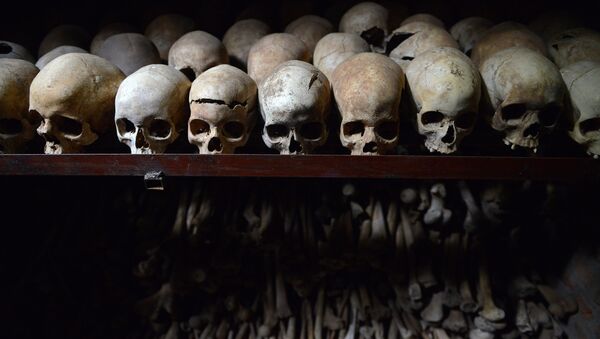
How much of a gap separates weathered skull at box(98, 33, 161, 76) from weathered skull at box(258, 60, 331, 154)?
435 mm

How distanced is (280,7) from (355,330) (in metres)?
1.29

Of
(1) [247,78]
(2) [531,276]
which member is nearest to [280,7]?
(1) [247,78]

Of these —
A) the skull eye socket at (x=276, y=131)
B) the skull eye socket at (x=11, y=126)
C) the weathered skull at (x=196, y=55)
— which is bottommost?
the skull eye socket at (x=276, y=131)

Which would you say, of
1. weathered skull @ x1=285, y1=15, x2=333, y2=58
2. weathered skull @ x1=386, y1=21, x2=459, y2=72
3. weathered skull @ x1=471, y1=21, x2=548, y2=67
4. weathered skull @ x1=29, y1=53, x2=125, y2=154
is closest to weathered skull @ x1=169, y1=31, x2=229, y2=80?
weathered skull @ x1=29, y1=53, x2=125, y2=154

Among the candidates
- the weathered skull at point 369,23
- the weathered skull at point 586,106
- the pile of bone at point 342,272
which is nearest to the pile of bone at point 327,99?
the weathered skull at point 586,106

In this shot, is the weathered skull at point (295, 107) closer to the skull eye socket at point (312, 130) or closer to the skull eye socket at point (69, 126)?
the skull eye socket at point (312, 130)

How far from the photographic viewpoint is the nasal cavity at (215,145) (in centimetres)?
102

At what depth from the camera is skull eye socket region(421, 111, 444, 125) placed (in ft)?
3.29

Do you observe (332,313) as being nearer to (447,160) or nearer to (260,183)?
(260,183)

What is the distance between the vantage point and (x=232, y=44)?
1359mm

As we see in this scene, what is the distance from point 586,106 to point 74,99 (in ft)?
4.11

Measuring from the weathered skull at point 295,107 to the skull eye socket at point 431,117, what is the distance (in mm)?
246

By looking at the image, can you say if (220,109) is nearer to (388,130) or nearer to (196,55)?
(196,55)

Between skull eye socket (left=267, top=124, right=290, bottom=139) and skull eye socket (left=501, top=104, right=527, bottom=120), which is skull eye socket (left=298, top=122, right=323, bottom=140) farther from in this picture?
skull eye socket (left=501, top=104, right=527, bottom=120)
